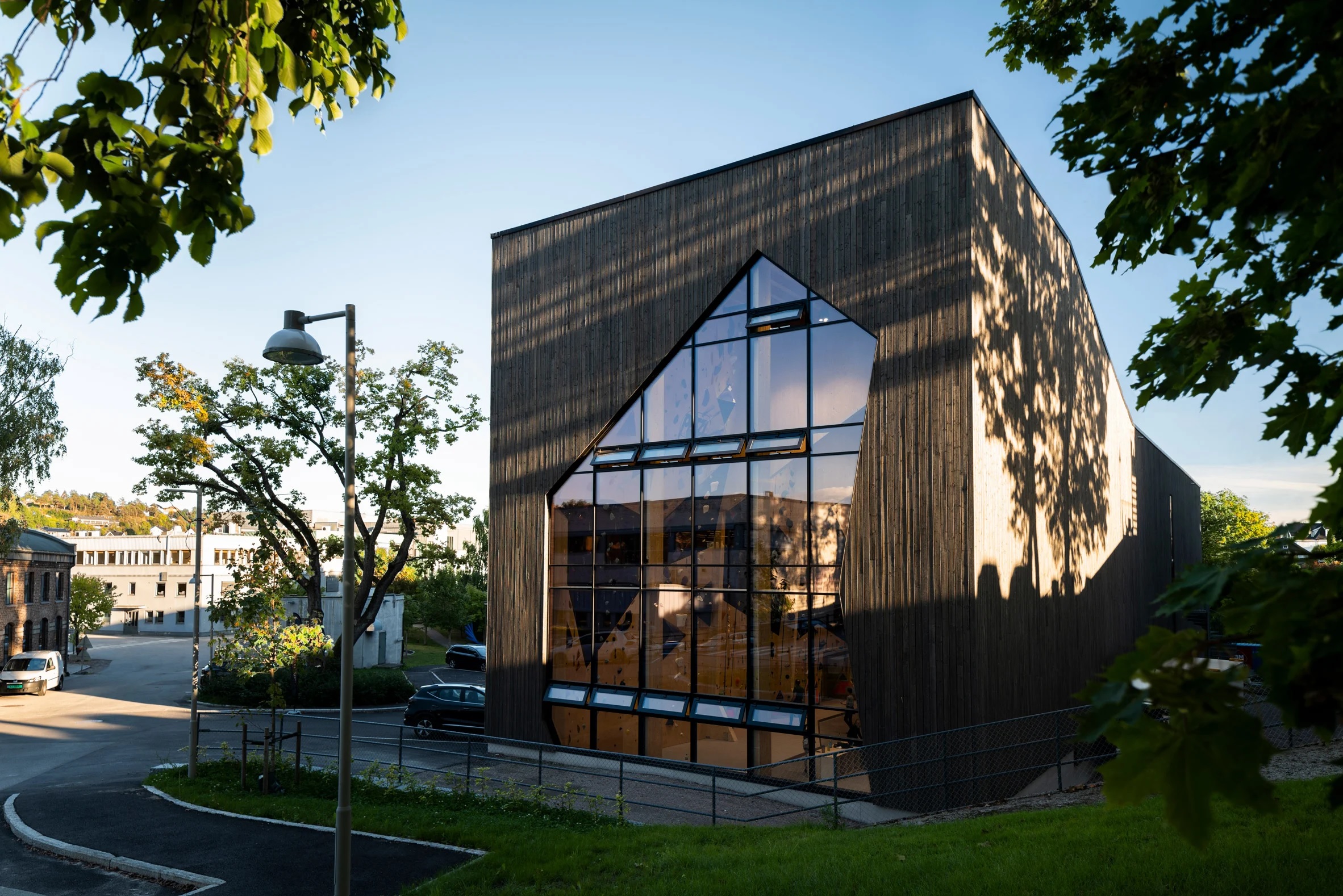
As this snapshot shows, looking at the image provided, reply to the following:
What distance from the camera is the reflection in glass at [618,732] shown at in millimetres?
18609

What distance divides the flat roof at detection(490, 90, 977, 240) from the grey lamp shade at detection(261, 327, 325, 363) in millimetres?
10389

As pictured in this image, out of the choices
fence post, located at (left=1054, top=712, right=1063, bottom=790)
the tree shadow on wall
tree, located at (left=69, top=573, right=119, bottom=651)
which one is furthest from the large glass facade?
tree, located at (left=69, top=573, right=119, bottom=651)

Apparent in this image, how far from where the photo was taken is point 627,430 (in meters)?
19.6

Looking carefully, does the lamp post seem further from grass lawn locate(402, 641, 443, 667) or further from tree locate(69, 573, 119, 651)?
tree locate(69, 573, 119, 651)

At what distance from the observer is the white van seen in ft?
113

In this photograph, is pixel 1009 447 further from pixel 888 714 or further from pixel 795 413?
pixel 888 714

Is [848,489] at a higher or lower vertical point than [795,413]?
lower

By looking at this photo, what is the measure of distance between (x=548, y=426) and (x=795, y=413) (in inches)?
260

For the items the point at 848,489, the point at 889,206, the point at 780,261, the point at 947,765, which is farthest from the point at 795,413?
the point at 947,765

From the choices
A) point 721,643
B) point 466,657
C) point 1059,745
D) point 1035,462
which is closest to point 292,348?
point 721,643

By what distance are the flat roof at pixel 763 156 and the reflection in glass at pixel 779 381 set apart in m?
3.71

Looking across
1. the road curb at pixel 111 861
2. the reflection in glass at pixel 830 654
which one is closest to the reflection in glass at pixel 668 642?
the reflection in glass at pixel 830 654

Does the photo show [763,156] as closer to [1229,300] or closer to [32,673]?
[1229,300]

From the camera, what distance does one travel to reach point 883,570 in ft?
51.0
